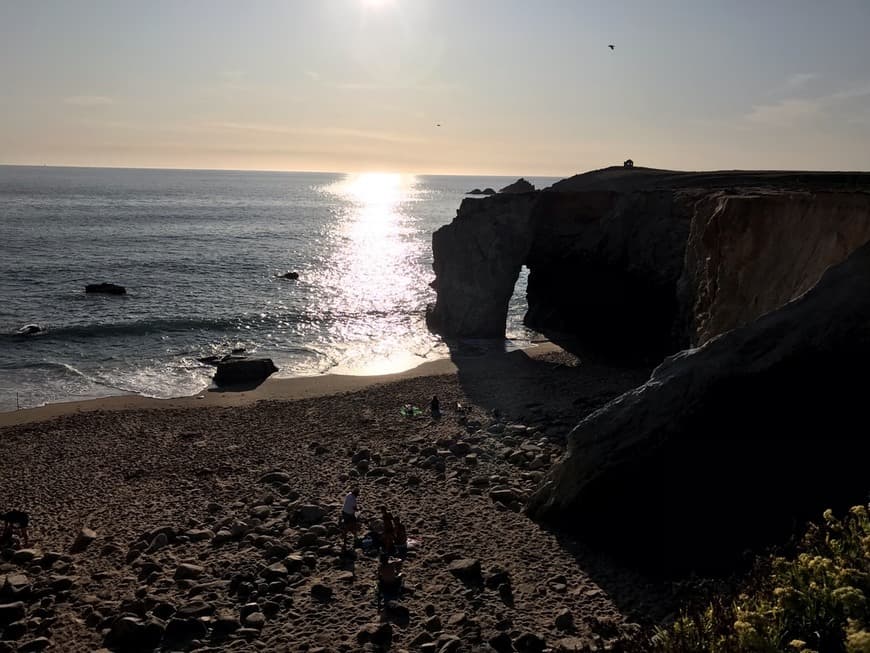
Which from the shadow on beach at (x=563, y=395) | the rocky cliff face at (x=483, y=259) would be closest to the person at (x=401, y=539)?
the shadow on beach at (x=563, y=395)

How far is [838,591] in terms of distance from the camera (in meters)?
6.24

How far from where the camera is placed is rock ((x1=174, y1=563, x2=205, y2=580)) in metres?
12.8

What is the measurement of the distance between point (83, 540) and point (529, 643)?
10458 millimetres

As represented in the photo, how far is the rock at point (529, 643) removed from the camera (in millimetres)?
10219

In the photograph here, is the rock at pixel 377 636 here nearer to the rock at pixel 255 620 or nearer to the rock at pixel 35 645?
the rock at pixel 255 620

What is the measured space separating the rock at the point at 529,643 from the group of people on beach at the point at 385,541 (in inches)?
105

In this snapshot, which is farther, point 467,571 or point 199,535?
point 199,535

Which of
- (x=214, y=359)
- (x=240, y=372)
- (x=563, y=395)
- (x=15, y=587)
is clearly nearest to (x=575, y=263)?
(x=563, y=395)

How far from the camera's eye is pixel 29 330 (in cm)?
3634

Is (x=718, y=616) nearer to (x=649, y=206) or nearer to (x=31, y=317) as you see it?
(x=649, y=206)

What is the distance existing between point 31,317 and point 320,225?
2999 inches

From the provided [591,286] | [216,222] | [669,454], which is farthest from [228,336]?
[216,222]

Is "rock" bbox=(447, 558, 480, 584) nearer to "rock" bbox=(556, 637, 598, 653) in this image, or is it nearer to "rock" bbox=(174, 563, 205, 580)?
"rock" bbox=(556, 637, 598, 653)

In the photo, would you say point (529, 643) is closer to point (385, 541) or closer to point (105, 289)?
point (385, 541)
